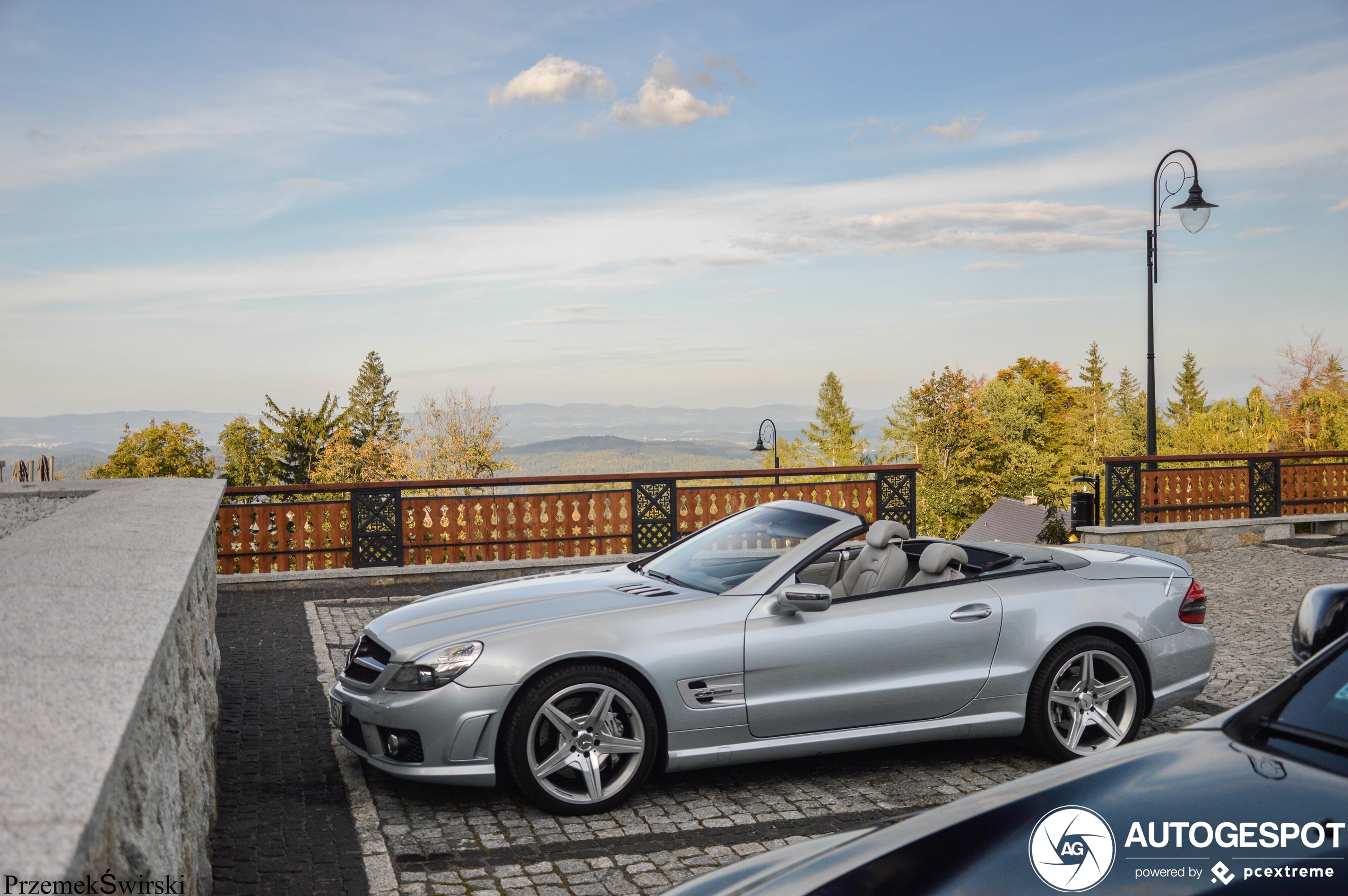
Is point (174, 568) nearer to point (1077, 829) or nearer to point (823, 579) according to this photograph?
point (1077, 829)

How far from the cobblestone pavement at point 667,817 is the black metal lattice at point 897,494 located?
793cm

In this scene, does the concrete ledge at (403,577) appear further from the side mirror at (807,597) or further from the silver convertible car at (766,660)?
the side mirror at (807,597)

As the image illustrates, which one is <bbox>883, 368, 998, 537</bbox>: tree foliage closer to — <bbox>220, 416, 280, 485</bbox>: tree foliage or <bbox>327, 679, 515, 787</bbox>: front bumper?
<bbox>220, 416, 280, 485</bbox>: tree foliage

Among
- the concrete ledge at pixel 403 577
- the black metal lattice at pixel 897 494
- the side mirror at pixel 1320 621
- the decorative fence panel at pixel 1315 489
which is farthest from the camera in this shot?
the decorative fence panel at pixel 1315 489

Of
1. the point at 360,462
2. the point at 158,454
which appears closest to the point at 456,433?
the point at 360,462

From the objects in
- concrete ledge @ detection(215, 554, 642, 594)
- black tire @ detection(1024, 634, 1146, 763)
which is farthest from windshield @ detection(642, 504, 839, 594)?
concrete ledge @ detection(215, 554, 642, 594)

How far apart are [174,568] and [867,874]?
7.75ft

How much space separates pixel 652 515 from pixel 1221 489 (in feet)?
32.2

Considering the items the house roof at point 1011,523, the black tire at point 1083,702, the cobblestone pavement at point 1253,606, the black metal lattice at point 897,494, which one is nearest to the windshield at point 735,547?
the black tire at point 1083,702

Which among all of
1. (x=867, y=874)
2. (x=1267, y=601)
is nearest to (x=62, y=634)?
(x=867, y=874)

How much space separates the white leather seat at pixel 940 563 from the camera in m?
5.70

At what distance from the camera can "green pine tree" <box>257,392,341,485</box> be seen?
101188mm

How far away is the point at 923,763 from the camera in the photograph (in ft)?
18.8

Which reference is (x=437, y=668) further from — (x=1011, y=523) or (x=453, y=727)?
(x=1011, y=523)
